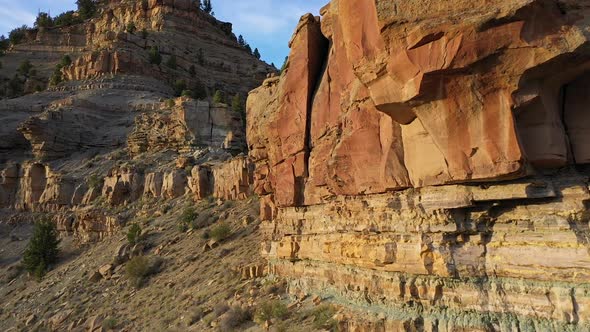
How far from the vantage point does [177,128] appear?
36312mm

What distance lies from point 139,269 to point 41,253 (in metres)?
11.0

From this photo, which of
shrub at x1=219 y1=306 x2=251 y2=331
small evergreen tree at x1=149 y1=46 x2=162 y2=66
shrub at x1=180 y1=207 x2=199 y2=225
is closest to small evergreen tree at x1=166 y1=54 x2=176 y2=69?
small evergreen tree at x1=149 y1=46 x2=162 y2=66

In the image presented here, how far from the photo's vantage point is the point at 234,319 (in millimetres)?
13672

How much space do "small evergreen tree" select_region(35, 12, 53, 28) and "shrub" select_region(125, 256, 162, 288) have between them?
80.7 metres

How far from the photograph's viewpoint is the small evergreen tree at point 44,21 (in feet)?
277

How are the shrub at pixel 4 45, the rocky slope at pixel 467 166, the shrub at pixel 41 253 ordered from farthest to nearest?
1. the shrub at pixel 4 45
2. the shrub at pixel 41 253
3. the rocky slope at pixel 467 166

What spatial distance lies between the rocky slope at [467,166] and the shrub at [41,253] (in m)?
22.4

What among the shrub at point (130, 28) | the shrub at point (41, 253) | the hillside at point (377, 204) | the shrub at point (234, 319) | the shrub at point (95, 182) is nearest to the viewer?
the hillside at point (377, 204)

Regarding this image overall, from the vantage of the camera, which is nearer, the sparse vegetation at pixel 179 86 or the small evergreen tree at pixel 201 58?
the sparse vegetation at pixel 179 86

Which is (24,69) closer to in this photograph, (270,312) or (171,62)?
(171,62)

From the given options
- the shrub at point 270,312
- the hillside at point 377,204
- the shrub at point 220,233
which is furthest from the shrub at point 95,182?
the shrub at point 270,312

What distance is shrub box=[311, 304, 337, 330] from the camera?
37.4ft

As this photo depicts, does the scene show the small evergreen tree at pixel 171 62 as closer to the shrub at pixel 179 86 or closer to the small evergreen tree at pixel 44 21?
the shrub at pixel 179 86

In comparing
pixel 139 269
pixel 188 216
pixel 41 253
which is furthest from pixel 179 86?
pixel 139 269
